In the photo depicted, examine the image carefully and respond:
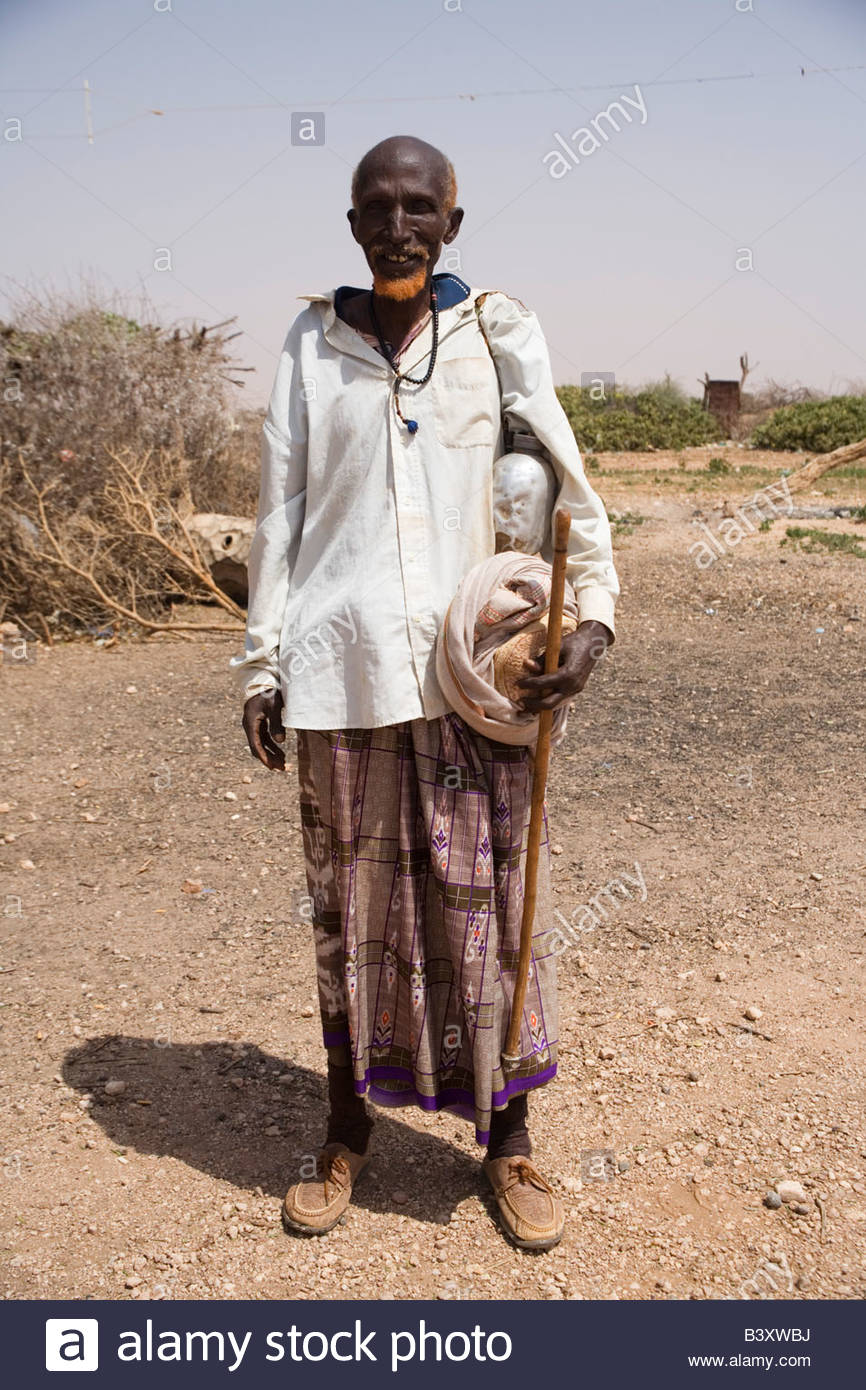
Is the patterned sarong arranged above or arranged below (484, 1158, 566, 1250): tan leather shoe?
above

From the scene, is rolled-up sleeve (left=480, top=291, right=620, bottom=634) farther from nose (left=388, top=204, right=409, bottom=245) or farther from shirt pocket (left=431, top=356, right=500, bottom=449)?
nose (left=388, top=204, right=409, bottom=245)

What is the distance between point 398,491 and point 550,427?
0.98 ft

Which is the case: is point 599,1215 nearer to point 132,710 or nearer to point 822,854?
point 822,854

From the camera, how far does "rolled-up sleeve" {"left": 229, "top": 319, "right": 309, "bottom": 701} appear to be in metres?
2.15

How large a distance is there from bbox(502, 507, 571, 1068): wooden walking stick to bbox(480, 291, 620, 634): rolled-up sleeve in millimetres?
63

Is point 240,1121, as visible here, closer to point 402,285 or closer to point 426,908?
point 426,908

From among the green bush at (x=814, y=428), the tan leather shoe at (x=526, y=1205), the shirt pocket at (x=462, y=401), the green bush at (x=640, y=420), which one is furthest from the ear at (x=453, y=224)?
the green bush at (x=814, y=428)

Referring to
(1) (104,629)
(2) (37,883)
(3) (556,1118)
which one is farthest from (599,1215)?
(1) (104,629)

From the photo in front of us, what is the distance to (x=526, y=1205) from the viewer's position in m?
2.27

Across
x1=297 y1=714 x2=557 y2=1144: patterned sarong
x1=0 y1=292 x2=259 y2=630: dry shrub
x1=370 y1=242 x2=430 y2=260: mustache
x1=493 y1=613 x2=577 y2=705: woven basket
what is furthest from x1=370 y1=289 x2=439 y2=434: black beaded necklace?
x1=0 y1=292 x2=259 y2=630: dry shrub

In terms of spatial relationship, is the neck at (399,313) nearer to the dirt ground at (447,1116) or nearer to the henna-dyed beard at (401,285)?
the henna-dyed beard at (401,285)

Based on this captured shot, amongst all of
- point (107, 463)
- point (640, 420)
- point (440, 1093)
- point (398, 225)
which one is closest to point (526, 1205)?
point (440, 1093)

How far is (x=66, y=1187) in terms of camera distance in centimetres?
243
